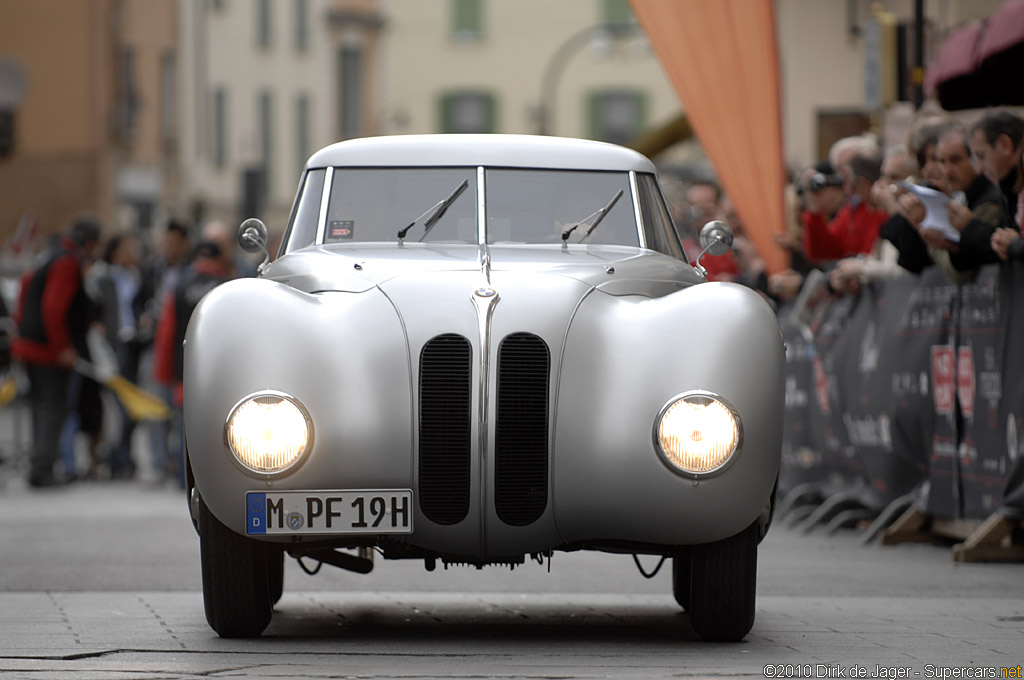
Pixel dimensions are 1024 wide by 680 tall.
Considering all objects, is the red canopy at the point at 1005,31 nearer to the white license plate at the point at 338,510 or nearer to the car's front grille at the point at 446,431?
the car's front grille at the point at 446,431

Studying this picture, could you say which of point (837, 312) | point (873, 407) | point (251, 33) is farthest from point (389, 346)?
point (251, 33)

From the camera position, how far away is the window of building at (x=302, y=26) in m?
63.2

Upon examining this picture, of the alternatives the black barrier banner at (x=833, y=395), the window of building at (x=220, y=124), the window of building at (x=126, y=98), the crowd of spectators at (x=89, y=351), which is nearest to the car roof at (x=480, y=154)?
the black barrier banner at (x=833, y=395)

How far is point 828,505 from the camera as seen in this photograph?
40.3ft

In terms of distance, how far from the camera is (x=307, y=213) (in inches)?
321

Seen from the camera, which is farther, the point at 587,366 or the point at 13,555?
the point at 13,555

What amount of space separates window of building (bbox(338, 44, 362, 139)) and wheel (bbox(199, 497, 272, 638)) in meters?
57.6

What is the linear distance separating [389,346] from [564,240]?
153 cm

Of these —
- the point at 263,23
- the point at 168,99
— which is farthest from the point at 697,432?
the point at 263,23

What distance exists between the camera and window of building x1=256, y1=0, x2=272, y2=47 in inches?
2434

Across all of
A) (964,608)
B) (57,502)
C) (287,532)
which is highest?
(287,532)

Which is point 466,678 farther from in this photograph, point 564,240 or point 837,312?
point 837,312

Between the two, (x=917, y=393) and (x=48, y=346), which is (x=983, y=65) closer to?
(x=917, y=393)

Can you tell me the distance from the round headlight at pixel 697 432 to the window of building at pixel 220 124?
56208 mm
